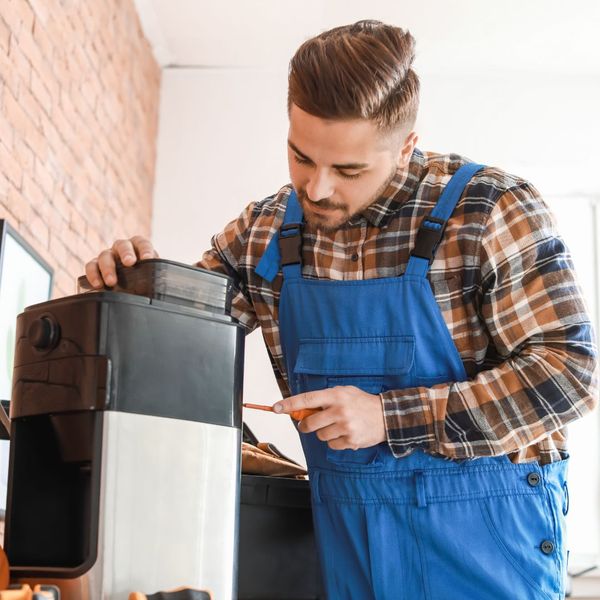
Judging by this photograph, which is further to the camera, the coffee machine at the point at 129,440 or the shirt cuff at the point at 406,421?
the shirt cuff at the point at 406,421

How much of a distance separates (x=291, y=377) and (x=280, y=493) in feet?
0.77

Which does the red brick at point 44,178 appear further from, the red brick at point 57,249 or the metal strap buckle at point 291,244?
the metal strap buckle at point 291,244

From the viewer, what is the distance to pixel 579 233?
13.4 ft

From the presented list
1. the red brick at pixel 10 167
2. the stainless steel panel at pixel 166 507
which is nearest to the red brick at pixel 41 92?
the red brick at pixel 10 167

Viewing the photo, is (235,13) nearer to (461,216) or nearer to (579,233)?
(579,233)

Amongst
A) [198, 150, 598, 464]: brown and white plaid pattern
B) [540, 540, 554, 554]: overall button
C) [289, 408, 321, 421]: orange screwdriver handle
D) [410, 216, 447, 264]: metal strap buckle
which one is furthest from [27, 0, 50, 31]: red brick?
[540, 540, 554, 554]: overall button

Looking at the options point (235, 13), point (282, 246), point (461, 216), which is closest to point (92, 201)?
point (235, 13)

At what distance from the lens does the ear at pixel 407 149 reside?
1433 millimetres

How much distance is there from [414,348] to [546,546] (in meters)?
0.33

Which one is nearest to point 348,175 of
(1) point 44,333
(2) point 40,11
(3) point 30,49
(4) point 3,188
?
(1) point 44,333

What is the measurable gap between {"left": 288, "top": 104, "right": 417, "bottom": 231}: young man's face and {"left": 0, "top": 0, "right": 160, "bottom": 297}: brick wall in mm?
1077

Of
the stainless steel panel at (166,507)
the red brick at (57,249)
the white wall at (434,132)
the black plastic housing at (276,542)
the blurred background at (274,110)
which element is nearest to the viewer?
the stainless steel panel at (166,507)

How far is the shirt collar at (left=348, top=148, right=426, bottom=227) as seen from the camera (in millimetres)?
1427

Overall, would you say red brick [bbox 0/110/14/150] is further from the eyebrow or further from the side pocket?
the side pocket
